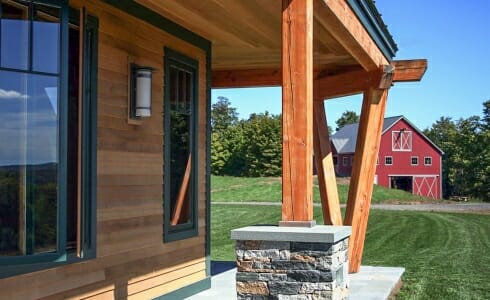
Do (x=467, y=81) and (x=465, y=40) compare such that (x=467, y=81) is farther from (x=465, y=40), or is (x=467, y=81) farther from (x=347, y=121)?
(x=465, y=40)

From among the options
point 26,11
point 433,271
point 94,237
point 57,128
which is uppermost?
point 26,11

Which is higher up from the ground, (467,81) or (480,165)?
(467,81)

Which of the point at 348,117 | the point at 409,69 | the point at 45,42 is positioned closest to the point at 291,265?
the point at 45,42

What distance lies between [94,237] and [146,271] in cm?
105

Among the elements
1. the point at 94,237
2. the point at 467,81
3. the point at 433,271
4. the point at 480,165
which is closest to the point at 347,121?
the point at 467,81

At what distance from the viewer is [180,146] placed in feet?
22.1

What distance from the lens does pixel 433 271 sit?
31.2 ft

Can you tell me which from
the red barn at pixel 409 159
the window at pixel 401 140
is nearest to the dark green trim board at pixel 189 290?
the red barn at pixel 409 159

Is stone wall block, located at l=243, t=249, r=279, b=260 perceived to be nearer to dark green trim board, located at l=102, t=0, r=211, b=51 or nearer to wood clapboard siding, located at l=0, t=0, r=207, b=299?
wood clapboard siding, located at l=0, t=0, r=207, b=299

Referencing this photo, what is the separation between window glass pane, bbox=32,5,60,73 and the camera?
12.3ft

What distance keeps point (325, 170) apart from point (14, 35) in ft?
18.5

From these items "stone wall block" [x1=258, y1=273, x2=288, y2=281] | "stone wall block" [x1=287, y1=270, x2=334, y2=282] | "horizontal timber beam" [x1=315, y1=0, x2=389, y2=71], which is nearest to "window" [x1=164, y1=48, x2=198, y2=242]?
"horizontal timber beam" [x1=315, y1=0, x2=389, y2=71]

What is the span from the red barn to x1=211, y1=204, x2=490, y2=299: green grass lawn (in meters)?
24.3

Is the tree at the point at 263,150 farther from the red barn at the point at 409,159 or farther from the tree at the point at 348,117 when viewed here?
the tree at the point at 348,117
